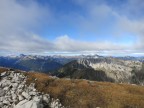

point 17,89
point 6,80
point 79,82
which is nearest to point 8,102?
point 17,89

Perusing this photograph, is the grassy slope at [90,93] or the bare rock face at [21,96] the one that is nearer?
the bare rock face at [21,96]

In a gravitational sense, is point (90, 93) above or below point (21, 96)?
below

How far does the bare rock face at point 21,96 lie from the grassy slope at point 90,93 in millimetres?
2041

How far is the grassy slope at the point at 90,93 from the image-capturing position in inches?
1820

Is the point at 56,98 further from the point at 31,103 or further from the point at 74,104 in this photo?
the point at 31,103

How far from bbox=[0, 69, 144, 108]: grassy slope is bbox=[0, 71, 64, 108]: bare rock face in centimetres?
204

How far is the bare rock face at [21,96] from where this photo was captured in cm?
4192

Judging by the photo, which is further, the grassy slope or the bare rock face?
the grassy slope

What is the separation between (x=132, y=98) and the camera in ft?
160

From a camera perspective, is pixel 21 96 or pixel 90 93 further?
pixel 90 93

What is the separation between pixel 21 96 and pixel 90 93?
14374 millimetres

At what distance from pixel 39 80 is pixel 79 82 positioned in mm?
9479

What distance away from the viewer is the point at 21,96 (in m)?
45.4

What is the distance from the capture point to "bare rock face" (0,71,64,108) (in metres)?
41.9
